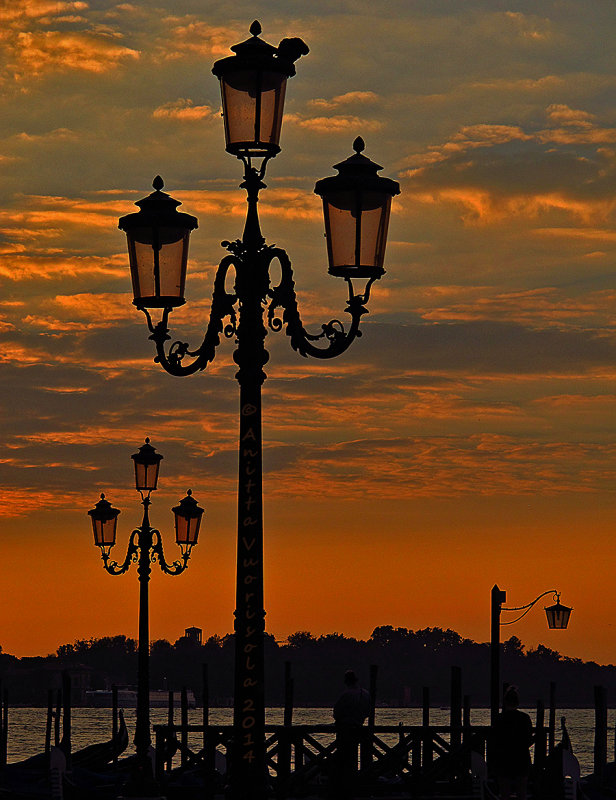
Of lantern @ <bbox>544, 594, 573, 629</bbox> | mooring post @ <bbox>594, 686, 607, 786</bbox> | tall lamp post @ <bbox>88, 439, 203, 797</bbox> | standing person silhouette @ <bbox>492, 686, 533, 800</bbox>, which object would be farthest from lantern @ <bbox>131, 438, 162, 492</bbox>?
lantern @ <bbox>544, 594, 573, 629</bbox>

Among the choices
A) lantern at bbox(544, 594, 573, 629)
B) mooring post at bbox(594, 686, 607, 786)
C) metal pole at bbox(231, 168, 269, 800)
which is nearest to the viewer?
metal pole at bbox(231, 168, 269, 800)

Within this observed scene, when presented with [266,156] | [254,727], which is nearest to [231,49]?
[266,156]

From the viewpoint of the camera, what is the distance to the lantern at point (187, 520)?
2031cm

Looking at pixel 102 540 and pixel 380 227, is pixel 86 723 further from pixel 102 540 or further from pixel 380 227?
pixel 380 227

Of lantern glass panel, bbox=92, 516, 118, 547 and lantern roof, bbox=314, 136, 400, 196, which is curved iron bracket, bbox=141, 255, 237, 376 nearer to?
lantern roof, bbox=314, 136, 400, 196

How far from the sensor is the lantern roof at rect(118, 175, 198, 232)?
29.6 ft

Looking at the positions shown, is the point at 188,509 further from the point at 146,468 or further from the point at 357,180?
the point at 357,180

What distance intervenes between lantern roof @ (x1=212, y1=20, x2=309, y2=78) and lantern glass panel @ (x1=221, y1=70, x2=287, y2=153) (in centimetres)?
4

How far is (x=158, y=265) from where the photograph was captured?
9.00 metres

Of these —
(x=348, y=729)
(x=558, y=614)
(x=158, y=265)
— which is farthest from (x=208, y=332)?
(x=558, y=614)

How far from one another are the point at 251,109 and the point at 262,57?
1.03ft

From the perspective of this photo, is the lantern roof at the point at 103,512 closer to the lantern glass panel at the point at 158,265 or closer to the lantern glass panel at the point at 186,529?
the lantern glass panel at the point at 186,529

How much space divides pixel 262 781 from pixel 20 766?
22550mm

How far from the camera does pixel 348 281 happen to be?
8.84m
